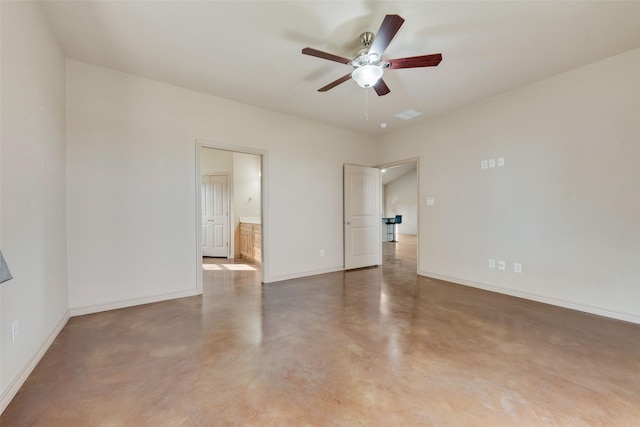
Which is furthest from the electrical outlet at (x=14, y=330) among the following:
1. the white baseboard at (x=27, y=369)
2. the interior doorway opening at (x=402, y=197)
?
the interior doorway opening at (x=402, y=197)

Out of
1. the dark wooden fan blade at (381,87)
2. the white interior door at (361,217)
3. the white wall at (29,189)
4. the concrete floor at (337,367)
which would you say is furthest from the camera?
the white interior door at (361,217)

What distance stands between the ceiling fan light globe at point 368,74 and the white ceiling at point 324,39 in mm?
347

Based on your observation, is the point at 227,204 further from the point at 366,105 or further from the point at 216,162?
the point at 366,105

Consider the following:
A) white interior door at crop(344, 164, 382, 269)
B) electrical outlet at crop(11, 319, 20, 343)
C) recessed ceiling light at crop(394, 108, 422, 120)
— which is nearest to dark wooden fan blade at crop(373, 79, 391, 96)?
recessed ceiling light at crop(394, 108, 422, 120)

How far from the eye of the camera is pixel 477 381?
1758 mm

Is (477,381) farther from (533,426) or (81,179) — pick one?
(81,179)

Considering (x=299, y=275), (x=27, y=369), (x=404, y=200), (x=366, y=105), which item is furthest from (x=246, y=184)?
(x=404, y=200)

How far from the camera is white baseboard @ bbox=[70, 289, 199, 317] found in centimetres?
283

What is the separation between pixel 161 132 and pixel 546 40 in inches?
170

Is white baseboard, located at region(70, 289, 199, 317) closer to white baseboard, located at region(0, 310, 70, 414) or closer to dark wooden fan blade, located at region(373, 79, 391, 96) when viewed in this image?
white baseboard, located at region(0, 310, 70, 414)

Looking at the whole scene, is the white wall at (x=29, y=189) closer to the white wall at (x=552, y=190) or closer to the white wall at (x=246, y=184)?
the white wall at (x=246, y=184)

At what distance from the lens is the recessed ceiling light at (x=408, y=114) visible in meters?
4.14

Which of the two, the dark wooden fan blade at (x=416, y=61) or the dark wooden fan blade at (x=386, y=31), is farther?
the dark wooden fan blade at (x=416, y=61)

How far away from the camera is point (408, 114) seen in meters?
4.27
